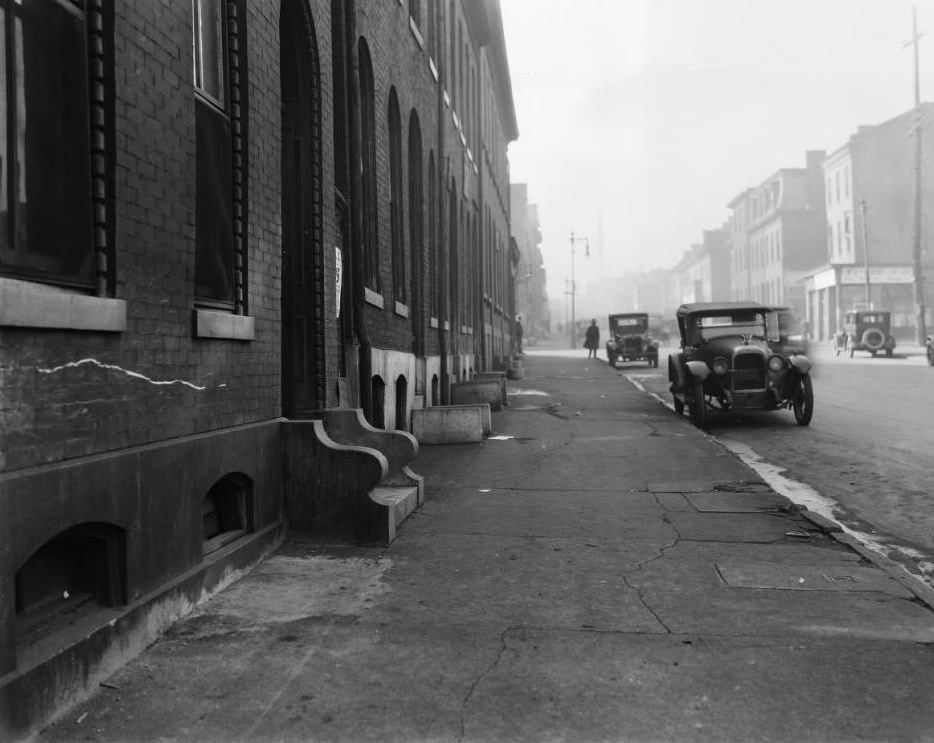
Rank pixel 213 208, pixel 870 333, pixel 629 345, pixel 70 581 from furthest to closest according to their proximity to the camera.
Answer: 1. pixel 870 333
2. pixel 629 345
3. pixel 213 208
4. pixel 70 581

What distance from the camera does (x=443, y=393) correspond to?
650 inches

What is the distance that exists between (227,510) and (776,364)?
11202mm

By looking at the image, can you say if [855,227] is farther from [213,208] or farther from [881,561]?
[213,208]

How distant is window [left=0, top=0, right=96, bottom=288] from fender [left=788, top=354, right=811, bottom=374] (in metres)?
12.5

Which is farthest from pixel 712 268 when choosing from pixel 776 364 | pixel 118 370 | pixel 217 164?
pixel 118 370

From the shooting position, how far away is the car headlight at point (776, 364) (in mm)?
14617

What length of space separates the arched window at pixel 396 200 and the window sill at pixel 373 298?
1620 mm

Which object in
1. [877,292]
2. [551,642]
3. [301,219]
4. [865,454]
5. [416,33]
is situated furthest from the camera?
[877,292]

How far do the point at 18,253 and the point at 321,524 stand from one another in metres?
3.27

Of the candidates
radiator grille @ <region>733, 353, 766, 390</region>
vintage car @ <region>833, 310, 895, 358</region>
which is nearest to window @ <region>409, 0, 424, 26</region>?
radiator grille @ <region>733, 353, 766, 390</region>

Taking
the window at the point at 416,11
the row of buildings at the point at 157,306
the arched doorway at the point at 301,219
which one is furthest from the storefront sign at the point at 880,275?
the arched doorway at the point at 301,219

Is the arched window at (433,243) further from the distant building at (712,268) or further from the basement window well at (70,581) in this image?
the distant building at (712,268)

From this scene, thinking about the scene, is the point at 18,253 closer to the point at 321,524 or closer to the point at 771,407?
the point at 321,524

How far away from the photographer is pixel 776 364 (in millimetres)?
14633
